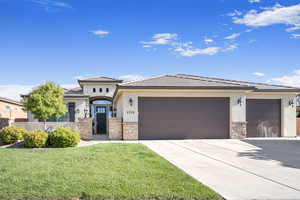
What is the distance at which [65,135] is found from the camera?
1074 cm

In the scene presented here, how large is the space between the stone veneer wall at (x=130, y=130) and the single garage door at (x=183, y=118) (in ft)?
1.21

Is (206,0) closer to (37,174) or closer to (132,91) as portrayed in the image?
(132,91)

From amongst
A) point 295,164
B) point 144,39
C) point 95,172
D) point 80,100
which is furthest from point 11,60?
point 295,164

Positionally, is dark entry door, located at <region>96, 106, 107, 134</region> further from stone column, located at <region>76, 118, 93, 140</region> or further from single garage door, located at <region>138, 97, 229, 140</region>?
single garage door, located at <region>138, 97, 229, 140</region>

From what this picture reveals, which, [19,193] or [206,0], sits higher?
[206,0]

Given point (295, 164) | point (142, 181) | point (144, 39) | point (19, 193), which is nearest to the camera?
point (19, 193)

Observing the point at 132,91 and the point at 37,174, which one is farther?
the point at 132,91

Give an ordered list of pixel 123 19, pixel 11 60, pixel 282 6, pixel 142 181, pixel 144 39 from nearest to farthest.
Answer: pixel 142 181
pixel 282 6
pixel 123 19
pixel 144 39
pixel 11 60

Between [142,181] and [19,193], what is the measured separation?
7.48ft

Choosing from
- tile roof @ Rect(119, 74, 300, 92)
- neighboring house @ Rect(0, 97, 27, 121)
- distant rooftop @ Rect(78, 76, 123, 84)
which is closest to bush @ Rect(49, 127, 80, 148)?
tile roof @ Rect(119, 74, 300, 92)

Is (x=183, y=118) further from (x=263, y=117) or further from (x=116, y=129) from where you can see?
A: (x=263, y=117)

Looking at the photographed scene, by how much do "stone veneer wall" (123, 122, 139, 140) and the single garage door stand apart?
A: 370mm

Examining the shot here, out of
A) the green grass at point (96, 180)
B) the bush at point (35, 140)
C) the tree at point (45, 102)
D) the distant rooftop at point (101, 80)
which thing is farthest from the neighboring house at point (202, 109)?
the distant rooftop at point (101, 80)

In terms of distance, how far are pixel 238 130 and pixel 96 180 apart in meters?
12.1
